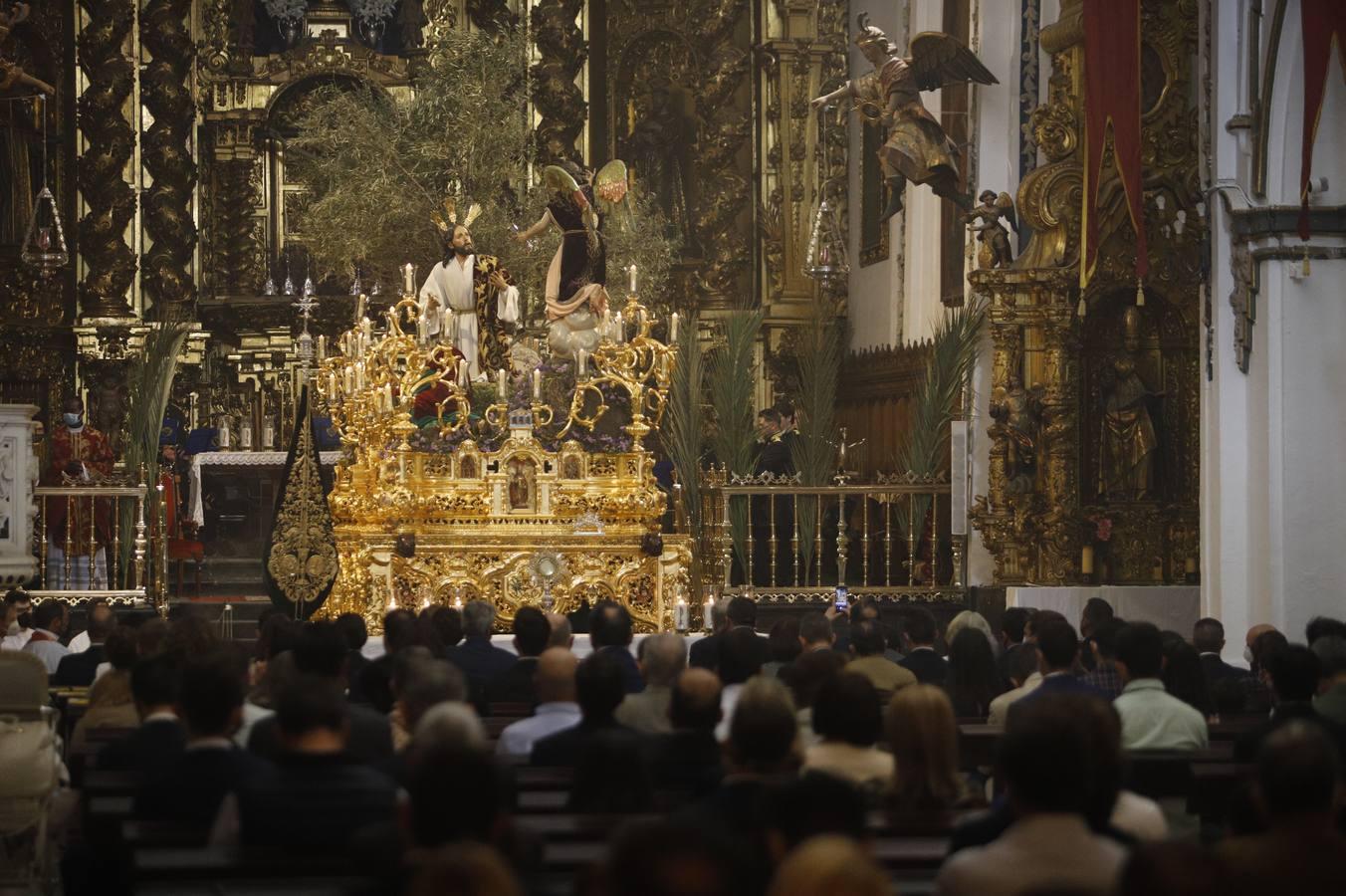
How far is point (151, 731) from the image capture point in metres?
7.68

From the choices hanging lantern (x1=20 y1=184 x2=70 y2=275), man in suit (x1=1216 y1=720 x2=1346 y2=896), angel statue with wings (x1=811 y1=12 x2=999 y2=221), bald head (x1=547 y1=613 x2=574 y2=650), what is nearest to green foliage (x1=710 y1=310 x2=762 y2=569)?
angel statue with wings (x1=811 y1=12 x2=999 y2=221)

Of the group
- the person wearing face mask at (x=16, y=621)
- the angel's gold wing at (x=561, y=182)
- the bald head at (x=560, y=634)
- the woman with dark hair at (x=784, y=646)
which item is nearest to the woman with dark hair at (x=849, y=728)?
the woman with dark hair at (x=784, y=646)

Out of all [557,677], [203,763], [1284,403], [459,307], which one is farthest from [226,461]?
[203,763]

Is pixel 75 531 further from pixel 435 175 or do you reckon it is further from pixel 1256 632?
pixel 1256 632

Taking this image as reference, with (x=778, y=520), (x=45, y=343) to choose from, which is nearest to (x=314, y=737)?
(x=778, y=520)

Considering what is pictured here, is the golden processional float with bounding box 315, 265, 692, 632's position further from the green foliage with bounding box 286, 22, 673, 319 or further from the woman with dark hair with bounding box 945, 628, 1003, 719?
the green foliage with bounding box 286, 22, 673, 319

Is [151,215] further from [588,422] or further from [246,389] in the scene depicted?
[588,422]

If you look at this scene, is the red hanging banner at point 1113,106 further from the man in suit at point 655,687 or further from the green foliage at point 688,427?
the man in suit at point 655,687

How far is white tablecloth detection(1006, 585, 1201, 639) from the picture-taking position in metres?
17.9

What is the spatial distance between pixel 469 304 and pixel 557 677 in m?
10.5

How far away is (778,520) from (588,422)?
356 cm

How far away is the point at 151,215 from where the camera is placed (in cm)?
2686

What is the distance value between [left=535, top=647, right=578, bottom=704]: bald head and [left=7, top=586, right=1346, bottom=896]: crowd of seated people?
2 centimetres

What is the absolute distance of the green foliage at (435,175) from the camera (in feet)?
82.9
